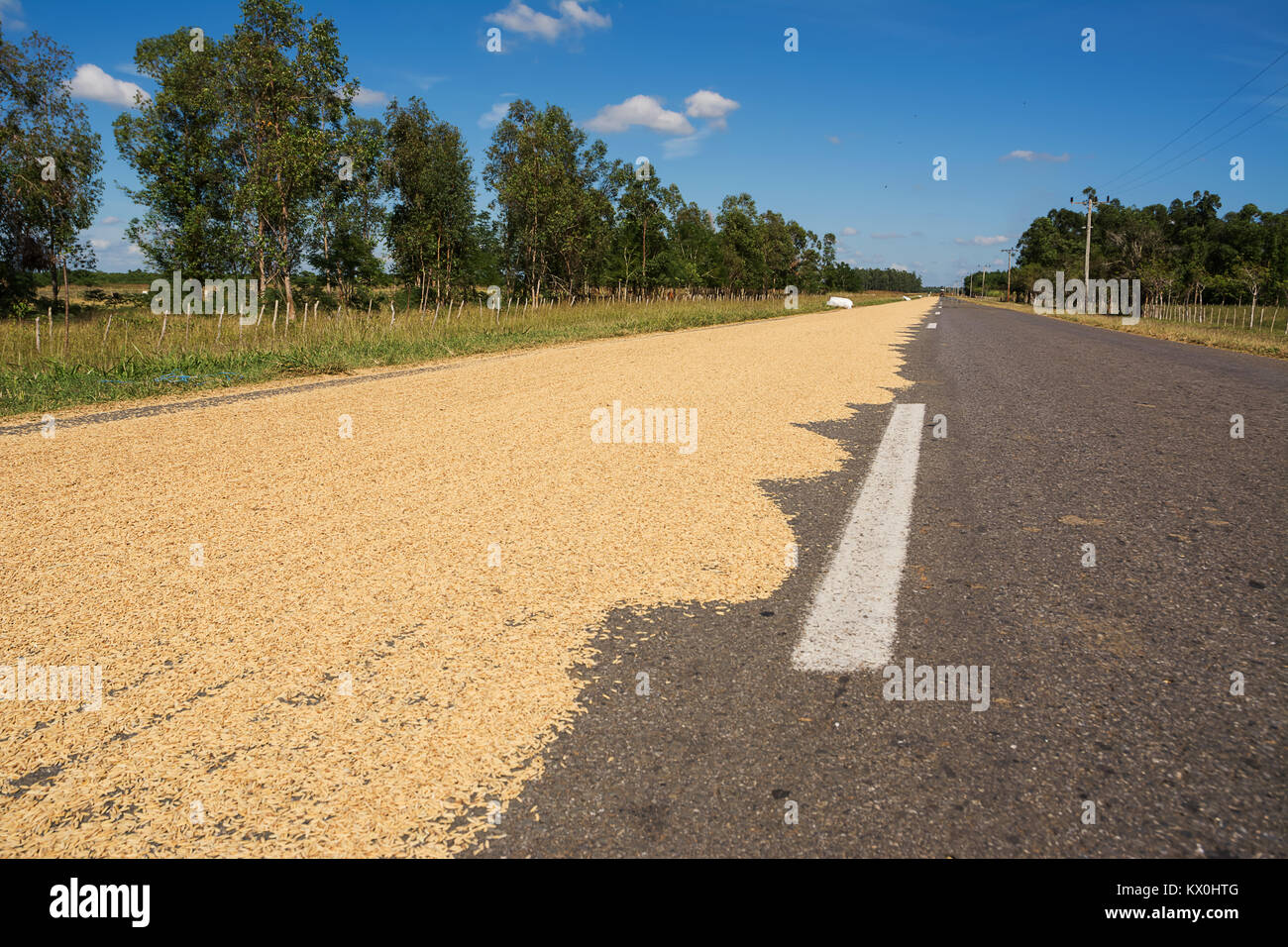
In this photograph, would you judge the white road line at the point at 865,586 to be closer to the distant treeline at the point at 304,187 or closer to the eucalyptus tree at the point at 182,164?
the distant treeline at the point at 304,187

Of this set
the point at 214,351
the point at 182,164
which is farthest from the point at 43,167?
the point at 214,351

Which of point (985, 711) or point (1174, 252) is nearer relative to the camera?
point (985, 711)

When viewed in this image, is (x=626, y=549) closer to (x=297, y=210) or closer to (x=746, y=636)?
(x=746, y=636)

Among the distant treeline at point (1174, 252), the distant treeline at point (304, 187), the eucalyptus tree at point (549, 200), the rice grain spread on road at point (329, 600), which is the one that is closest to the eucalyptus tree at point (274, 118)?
the distant treeline at point (304, 187)

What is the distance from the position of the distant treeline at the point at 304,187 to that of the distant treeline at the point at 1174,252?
120ft

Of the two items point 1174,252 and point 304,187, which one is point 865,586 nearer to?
point 304,187

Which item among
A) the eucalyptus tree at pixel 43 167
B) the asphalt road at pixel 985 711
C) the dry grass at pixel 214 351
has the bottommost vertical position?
the asphalt road at pixel 985 711

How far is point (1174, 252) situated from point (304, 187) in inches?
3115

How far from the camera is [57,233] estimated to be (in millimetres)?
29750

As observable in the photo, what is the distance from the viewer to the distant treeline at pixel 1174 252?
180 feet

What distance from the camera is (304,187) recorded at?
29.4 meters

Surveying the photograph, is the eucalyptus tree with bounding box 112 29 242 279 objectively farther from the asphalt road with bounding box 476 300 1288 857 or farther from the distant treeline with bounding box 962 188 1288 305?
the distant treeline with bounding box 962 188 1288 305

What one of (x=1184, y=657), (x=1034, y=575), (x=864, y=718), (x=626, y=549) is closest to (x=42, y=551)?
(x=626, y=549)
